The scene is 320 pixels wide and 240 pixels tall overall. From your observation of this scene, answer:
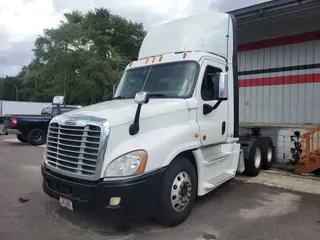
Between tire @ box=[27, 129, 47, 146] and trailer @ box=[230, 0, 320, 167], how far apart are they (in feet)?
29.1

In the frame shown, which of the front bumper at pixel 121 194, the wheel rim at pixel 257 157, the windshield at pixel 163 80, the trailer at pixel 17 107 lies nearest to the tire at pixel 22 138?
the windshield at pixel 163 80

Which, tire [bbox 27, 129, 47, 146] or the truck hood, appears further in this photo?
tire [bbox 27, 129, 47, 146]

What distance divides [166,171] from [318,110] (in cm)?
726

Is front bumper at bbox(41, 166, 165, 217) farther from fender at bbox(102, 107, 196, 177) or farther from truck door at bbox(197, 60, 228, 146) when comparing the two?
truck door at bbox(197, 60, 228, 146)

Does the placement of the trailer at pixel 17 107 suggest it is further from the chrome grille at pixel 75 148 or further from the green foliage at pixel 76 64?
the chrome grille at pixel 75 148

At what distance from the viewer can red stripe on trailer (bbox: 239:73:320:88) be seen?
9.36 meters

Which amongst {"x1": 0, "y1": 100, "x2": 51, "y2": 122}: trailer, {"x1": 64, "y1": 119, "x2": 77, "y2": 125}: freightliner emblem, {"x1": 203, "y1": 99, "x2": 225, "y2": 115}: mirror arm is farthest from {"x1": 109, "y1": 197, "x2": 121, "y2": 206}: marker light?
{"x1": 0, "y1": 100, "x2": 51, "y2": 122}: trailer

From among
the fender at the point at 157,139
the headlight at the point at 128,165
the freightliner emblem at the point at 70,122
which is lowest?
the headlight at the point at 128,165

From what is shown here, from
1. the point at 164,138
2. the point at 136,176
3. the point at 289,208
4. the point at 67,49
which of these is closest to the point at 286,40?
the point at 289,208

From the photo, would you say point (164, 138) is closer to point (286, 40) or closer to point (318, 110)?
point (318, 110)

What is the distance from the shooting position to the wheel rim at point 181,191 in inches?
159

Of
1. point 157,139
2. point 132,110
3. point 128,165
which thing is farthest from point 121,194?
point 132,110

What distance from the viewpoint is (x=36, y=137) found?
43.3ft

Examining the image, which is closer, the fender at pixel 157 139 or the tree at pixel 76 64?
the fender at pixel 157 139
